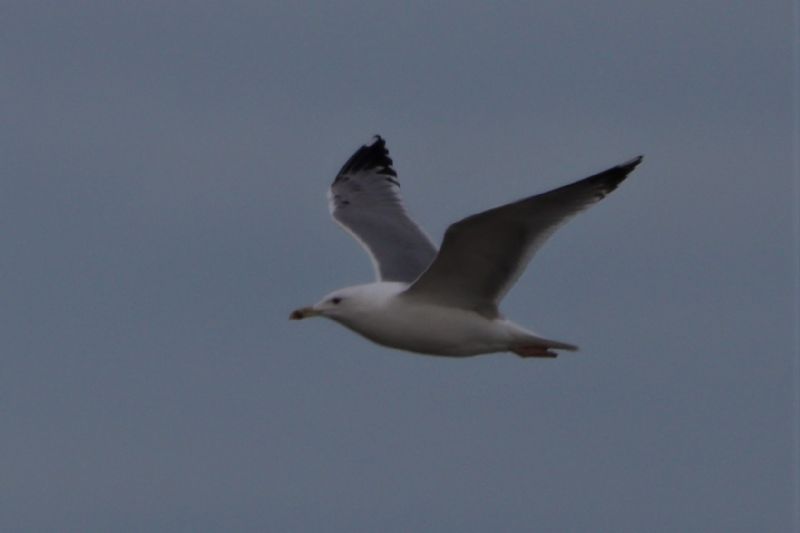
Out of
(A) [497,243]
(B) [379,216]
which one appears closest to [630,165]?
(A) [497,243]

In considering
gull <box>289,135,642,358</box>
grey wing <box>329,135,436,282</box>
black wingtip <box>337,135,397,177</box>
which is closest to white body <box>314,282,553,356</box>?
gull <box>289,135,642,358</box>

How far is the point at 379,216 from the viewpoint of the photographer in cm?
1525

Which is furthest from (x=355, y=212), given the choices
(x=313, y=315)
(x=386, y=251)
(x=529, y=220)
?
(x=529, y=220)

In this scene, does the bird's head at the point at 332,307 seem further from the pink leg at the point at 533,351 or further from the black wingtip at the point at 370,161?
the black wingtip at the point at 370,161

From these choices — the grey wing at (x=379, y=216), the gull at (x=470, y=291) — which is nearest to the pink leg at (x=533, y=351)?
the gull at (x=470, y=291)

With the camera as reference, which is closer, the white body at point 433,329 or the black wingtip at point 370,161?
the white body at point 433,329

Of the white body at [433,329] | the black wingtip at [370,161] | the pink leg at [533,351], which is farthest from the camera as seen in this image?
the black wingtip at [370,161]

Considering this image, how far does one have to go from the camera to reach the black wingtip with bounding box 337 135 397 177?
1638cm

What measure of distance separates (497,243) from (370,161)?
4.36 meters

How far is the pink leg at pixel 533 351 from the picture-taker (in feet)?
41.8

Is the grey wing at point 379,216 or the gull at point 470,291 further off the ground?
the grey wing at point 379,216

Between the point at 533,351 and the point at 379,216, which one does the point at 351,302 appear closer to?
the point at 533,351

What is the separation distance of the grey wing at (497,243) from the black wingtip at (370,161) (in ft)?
12.5

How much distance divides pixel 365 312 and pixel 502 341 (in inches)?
33.8
